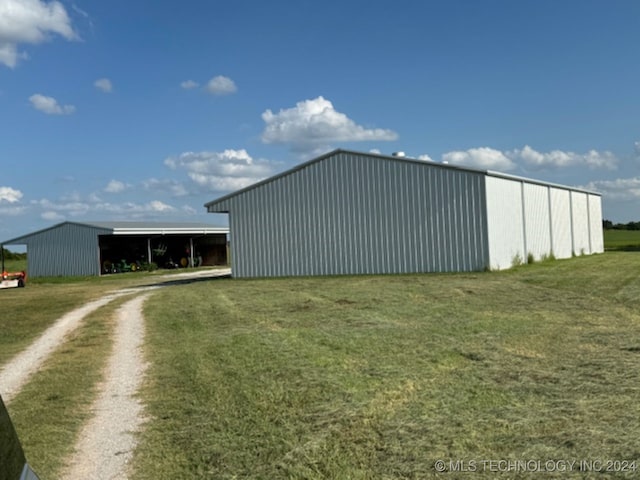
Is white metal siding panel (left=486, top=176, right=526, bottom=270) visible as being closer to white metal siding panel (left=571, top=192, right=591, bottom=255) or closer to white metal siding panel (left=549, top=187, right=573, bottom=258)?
white metal siding panel (left=549, top=187, right=573, bottom=258)

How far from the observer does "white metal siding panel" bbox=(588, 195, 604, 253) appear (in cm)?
3546

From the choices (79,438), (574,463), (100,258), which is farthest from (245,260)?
(574,463)

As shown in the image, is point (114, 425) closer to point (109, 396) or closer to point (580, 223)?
point (109, 396)

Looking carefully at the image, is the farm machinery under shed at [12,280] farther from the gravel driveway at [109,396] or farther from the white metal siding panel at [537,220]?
the white metal siding panel at [537,220]

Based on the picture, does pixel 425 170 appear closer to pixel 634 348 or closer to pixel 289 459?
pixel 634 348

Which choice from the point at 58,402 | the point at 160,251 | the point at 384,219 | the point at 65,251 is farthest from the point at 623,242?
the point at 58,402

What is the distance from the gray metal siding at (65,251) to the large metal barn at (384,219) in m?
14.4

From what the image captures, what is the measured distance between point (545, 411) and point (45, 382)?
5796 millimetres

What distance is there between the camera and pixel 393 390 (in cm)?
604

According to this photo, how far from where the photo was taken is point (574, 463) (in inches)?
159

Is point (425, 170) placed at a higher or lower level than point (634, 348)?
higher

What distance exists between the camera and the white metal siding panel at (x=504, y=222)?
2081cm

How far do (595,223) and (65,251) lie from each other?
108 ft

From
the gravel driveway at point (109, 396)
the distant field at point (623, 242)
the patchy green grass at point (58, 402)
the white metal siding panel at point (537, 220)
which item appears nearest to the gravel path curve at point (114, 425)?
the gravel driveway at point (109, 396)
